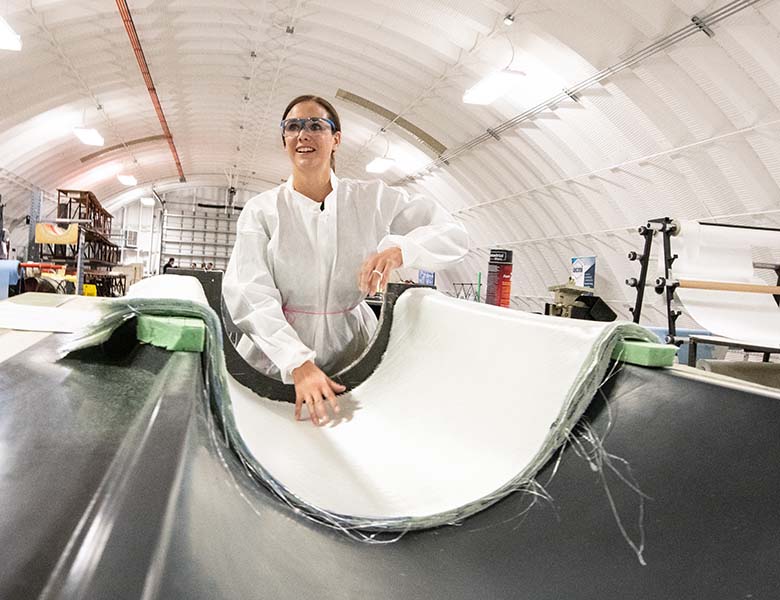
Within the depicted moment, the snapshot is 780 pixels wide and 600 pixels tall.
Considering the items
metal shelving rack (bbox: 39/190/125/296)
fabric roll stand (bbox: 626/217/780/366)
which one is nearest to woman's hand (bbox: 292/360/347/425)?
fabric roll stand (bbox: 626/217/780/366)

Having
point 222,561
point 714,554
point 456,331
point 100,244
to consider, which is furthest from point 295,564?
point 100,244

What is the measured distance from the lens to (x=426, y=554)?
79cm

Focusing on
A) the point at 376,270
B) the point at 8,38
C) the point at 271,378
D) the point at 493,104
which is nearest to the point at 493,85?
the point at 493,104

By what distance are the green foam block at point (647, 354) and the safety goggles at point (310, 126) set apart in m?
1.30

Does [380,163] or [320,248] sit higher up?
[380,163]

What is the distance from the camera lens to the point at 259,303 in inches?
65.1

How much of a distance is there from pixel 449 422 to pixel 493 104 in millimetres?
9051

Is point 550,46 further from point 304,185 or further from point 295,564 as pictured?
point 295,564

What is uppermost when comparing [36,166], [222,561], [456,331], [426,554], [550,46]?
[550,46]

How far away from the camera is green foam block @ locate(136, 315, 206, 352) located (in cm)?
78

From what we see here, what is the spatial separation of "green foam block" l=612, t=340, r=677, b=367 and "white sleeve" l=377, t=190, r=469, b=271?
36.9 inches

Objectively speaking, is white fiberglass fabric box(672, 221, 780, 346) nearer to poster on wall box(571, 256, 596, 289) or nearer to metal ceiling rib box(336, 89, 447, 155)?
poster on wall box(571, 256, 596, 289)

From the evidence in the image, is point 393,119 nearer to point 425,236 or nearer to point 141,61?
point 141,61

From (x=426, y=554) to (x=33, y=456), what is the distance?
19.6 inches
